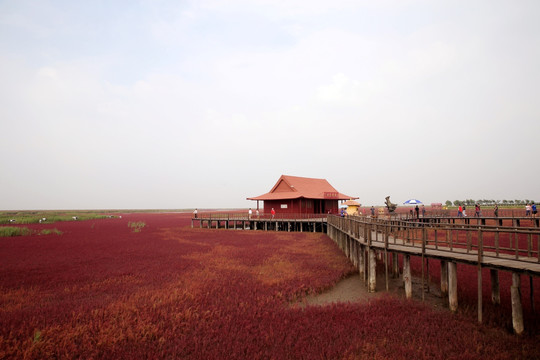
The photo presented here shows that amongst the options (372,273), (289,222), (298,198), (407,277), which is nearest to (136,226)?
(289,222)

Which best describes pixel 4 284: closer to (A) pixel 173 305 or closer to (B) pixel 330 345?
(A) pixel 173 305

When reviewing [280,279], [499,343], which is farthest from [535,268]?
[280,279]

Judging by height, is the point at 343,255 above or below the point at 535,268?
below

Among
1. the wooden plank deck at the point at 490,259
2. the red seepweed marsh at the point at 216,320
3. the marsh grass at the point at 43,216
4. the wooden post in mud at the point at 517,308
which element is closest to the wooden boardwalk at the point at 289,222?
the red seepweed marsh at the point at 216,320

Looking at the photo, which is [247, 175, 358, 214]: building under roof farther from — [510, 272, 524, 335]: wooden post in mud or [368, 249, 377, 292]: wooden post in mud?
[510, 272, 524, 335]: wooden post in mud

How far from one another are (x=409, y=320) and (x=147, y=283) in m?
10.2

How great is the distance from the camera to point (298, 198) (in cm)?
3772

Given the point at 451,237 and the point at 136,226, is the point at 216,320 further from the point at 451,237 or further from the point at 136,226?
the point at 136,226

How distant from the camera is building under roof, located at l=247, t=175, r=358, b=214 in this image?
38250 millimetres

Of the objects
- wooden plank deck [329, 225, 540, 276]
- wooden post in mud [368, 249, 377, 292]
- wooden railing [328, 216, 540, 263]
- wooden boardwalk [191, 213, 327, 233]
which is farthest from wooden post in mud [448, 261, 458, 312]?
wooden boardwalk [191, 213, 327, 233]

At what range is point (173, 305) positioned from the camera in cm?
988

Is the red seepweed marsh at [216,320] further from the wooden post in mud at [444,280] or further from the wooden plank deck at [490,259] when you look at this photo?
the wooden plank deck at [490,259]

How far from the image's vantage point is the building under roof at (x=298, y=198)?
3825cm

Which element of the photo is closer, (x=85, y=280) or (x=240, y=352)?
(x=240, y=352)
